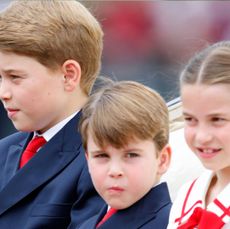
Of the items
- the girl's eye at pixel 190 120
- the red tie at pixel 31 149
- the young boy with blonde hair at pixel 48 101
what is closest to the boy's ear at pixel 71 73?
the young boy with blonde hair at pixel 48 101

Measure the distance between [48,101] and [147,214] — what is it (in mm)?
412

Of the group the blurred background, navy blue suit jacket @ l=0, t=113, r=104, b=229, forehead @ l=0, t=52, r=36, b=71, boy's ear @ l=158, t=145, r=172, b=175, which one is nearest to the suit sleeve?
navy blue suit jacket @ l=0, t=113, r=104, b=229

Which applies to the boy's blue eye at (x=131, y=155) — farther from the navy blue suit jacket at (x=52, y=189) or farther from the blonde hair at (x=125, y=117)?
the navy blue suit jacket at (x=52, y=189)

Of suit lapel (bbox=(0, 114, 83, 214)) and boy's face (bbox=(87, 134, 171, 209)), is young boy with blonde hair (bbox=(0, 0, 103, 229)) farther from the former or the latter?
boy's face (bbox=(87, 134, 171, 209))

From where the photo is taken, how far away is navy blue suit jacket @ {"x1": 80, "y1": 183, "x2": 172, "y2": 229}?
1.80 meters

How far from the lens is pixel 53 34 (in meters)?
2.04

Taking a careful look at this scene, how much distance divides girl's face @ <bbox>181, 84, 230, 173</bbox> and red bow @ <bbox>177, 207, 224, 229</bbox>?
9 cm

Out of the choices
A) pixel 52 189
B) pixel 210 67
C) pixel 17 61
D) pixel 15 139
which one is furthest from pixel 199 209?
pixel 15 139

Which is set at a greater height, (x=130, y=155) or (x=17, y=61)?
(x=17, y=61)

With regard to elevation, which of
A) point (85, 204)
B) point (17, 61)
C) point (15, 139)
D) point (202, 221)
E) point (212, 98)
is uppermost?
A: point (17, 61)

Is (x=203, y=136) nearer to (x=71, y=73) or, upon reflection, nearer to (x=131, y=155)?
(x=131, y=155)

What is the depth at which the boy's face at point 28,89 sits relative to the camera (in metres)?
2.00

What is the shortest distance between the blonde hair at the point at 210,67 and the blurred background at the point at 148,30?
1472mm

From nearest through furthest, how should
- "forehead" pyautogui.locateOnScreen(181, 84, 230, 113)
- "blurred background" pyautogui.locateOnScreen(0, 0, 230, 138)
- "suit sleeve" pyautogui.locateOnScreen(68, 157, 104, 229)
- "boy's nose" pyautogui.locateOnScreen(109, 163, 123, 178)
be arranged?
"forehead" pyautogui.locateOnScreen(181, 84, 230, 113), "boy's nose" pyautogui.locateOnScreen(109, 163, 123, 178), "suit sleeve" pyautogui.locateOnScreen(68, 157, 104, 229), "blurred background" pyautogui.locateOnScreen(0, 0, 230, 138)
